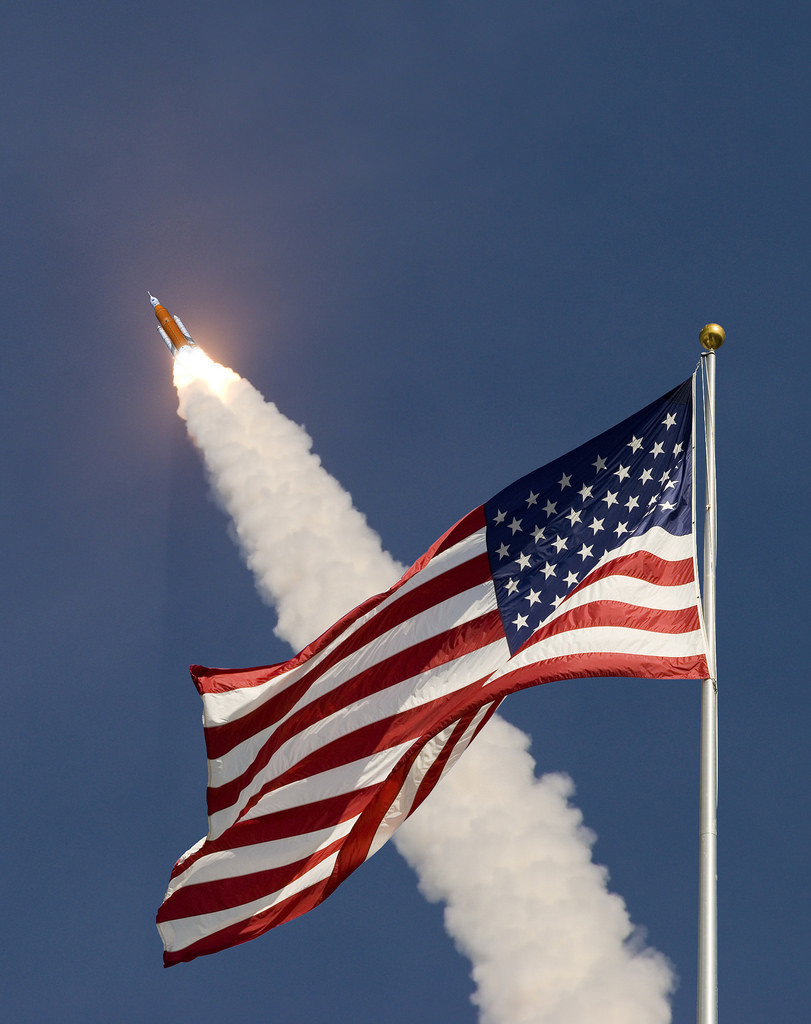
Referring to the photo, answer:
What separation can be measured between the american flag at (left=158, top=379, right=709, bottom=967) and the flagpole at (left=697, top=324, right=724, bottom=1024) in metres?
0.55

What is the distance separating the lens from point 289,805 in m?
29.5

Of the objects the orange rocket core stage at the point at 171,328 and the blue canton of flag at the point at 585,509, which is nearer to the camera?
the blue canton of flag at the point at 585,509

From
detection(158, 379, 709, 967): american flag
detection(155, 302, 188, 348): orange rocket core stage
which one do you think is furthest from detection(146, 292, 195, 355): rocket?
detection(158, 379, 709, 967): american flag

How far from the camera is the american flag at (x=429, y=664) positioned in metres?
26.0

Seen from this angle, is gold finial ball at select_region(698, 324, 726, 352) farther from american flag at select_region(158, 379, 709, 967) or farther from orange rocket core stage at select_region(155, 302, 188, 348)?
orange rocket core stage at select_region(155, 302, 188, 348)

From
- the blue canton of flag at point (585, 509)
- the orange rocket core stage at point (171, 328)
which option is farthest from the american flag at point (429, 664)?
the orange rocket core stage at point (171, 328)

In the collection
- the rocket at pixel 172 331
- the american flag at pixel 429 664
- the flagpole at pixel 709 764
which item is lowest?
the flagpole at pixel 709 764

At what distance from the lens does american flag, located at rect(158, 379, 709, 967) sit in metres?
26.0

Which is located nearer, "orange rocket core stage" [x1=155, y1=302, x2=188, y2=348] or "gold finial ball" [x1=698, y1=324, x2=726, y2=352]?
"gold finial ball" [x1=698, y1=324, x2=726, y2=352]

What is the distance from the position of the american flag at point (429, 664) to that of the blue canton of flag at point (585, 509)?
3cm

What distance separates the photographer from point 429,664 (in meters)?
28.7

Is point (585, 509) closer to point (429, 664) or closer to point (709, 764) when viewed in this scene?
point (429, 664)

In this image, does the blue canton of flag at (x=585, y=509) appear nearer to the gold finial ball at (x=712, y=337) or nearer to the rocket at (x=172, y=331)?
the gold finial ball at (x=712, y=337)

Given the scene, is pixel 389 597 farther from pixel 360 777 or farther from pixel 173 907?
pixel 173 907
